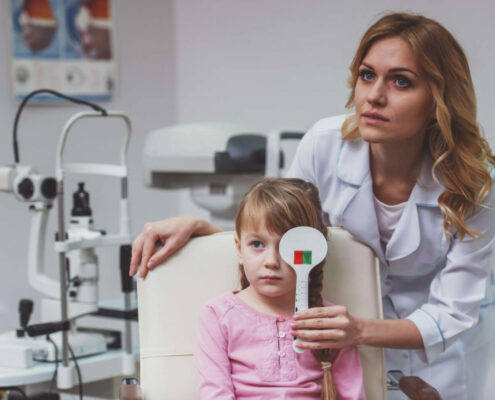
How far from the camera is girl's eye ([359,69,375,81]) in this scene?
57.1 inches

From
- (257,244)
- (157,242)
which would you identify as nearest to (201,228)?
(157,242)

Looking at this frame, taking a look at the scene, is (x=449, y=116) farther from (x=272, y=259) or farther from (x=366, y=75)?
(x=272, y=259)

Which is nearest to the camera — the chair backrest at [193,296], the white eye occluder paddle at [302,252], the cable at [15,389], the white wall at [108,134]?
the white eye occluder paddle at [302,252]

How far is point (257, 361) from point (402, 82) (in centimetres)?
63

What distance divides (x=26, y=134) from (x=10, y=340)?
1.43 m

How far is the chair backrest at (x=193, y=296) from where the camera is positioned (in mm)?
1465

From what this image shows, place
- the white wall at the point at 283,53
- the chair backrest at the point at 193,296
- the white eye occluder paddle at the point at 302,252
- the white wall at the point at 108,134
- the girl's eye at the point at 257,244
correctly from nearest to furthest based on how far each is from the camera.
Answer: the white eye occluder paddle at the point at 302,252 → the girl's eye at the point at 257,244 → the chair backrest at the point at 193,296 → the white wall at the point at 283,53 → the white wall at the point at 108,134

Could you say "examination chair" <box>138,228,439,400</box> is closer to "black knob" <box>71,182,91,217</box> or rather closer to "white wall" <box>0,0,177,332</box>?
"black knob" <box>71,182,91,217</box>

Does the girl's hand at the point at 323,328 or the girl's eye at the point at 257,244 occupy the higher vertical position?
the girl's eye at the point at 257,244

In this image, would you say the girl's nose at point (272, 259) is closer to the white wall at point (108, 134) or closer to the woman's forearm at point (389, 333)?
the woman's forearm at point (389, 333)

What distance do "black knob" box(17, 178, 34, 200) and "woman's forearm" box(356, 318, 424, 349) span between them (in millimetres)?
1106

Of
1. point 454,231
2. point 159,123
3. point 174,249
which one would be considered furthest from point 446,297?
point 159,123

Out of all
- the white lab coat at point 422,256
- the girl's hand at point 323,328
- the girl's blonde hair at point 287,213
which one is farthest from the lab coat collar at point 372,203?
the girl's hand at point 323,328

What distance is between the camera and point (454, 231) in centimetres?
156
